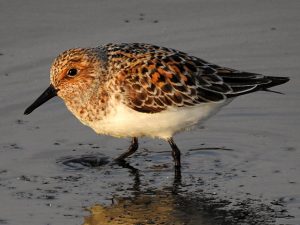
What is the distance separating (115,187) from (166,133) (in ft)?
3.23

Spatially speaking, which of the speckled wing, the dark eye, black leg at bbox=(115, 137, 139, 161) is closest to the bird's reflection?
black leg at bbox=(115, 137, 139, 161)

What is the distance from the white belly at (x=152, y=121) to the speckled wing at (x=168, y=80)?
85 mm

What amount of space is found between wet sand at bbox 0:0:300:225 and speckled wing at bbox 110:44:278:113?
864 mm

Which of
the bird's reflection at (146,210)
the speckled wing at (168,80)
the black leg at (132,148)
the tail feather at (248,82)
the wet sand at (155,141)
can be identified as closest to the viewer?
the bird's reflection at (146,210)

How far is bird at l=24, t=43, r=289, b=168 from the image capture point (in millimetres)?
11305

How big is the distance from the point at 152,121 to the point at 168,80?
56 centimetres

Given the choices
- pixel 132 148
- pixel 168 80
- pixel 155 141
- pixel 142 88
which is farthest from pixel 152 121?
pixel 155 141

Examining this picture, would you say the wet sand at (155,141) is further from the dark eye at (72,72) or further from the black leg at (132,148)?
the dark eye at (72,72)

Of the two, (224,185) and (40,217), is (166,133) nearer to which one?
(224,185)

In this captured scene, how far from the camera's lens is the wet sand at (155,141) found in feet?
34.2

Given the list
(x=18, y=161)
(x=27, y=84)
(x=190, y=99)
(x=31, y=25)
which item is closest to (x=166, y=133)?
(x=190, y=99)

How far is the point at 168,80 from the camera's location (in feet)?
37.8

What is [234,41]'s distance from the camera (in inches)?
592

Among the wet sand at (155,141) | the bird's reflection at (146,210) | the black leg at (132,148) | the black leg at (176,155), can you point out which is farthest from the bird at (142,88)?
the bird's reflection at (146,210)
